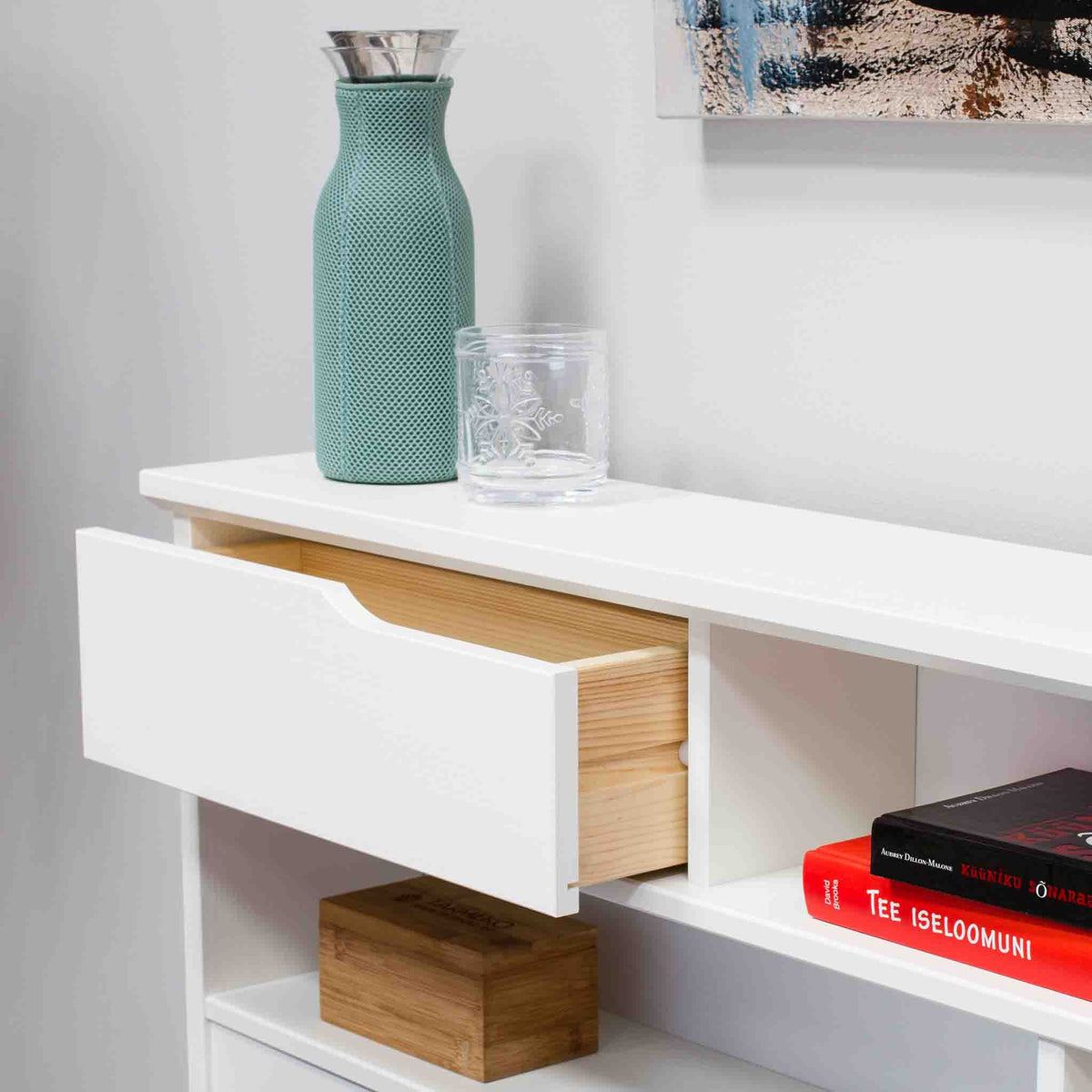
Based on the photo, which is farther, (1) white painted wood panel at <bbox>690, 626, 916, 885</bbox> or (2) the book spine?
(1) white painted wood panel at <bbox>690, 626, 916, 885</bbox>

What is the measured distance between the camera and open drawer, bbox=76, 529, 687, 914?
0.99 metres

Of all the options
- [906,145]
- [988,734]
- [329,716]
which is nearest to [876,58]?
[906,145]

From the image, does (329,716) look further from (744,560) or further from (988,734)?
(988,734)

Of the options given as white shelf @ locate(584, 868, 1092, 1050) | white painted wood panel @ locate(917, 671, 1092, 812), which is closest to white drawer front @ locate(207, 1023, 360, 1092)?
white shelf @ locate(584, 868, 1092, 1050)

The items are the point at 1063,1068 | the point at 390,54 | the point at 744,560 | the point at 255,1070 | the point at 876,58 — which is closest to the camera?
the point at 1063,1068

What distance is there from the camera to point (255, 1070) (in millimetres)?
1411

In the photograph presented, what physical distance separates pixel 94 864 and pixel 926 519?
1.16 metres

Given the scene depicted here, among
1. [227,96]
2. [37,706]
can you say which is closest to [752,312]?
[227,96]

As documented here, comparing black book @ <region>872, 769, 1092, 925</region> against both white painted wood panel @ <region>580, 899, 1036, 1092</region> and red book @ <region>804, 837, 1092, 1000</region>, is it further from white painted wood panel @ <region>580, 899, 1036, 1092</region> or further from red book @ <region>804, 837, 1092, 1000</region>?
white painted wood panel @ <region>580, 899, 1036, 1092</region>

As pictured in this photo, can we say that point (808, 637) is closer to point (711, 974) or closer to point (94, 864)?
point (711, 974)

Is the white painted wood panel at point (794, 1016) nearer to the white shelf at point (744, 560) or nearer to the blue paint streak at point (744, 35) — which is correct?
the white shelf at point (744, 560)

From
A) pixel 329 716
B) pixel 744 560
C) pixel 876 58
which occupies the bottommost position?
pixel 329 716

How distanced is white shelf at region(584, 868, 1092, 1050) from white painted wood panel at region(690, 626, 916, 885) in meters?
0.02

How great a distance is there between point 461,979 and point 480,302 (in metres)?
0.54
